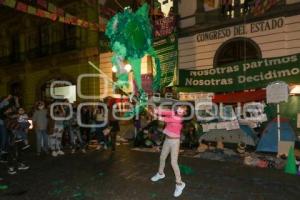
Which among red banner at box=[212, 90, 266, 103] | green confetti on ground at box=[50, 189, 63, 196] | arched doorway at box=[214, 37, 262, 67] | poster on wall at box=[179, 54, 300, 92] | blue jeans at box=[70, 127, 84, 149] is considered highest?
arched doorway at box=[214, 37, 262, 67]

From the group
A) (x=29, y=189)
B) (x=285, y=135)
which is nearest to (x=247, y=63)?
(x=285, y=135)

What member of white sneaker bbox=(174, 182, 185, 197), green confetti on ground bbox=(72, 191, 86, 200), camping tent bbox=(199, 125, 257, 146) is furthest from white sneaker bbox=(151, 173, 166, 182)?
camping tent bbox=(199, 125, 257, 146)

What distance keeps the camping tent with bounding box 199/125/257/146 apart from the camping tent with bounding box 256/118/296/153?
1.41ft

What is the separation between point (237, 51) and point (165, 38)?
12.1ft

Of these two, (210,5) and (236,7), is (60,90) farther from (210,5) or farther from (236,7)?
(236,7)

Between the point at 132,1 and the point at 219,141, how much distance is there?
10.2m

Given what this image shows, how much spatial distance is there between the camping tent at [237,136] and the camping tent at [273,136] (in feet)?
1.41

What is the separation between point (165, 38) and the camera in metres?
19.2

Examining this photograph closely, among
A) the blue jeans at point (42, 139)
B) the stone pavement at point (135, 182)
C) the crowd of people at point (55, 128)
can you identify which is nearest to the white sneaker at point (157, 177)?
the stone pavement at point (135, 182)

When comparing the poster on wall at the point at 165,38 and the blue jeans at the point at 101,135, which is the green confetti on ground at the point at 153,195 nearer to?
the blue jeans at the point at 101,135

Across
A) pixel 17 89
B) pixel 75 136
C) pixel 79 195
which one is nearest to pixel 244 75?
pixel 75 136

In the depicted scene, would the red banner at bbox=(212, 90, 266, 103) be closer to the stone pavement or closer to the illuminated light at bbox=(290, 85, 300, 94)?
the illuminated light at bbox=(290, 85, 300, 94)

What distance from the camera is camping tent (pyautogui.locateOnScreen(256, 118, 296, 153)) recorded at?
11.9 m

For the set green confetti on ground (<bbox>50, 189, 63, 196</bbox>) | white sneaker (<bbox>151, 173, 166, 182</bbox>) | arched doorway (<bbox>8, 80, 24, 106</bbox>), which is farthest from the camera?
arched doorway (<bbox>8, 80, 24, 106</bbox>)
